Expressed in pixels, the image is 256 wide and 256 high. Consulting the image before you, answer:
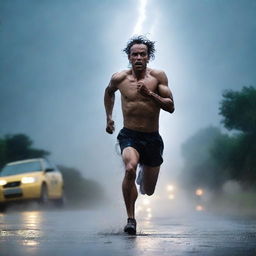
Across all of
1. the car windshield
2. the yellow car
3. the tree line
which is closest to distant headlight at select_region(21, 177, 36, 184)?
the yellow car

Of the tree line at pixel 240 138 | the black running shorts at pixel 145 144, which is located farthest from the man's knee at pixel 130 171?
the tree line at pixel 240 138

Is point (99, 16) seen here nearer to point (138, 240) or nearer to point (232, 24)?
point (232, 24)

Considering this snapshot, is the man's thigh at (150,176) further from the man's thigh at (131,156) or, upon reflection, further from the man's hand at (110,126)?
the man's hand at (110,126)

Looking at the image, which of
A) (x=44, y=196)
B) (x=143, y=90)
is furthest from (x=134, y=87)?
(x=44, y=196)

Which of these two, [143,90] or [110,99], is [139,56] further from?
[110,99]

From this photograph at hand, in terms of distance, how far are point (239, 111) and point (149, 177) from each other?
5517 centimetres

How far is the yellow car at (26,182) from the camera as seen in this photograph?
24844 millimetres

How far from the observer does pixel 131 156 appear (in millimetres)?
10477

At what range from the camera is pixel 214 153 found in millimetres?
77125

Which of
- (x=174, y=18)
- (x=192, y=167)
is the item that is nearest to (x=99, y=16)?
(x=174, y=18)

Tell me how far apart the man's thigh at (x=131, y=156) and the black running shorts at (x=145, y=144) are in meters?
0.10

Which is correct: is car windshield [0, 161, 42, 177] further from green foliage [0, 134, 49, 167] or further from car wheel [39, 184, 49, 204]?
green foliage [0, 134, 49, 167]

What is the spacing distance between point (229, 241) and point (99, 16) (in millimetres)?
193017

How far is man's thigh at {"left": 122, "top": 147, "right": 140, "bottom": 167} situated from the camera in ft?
34.1
